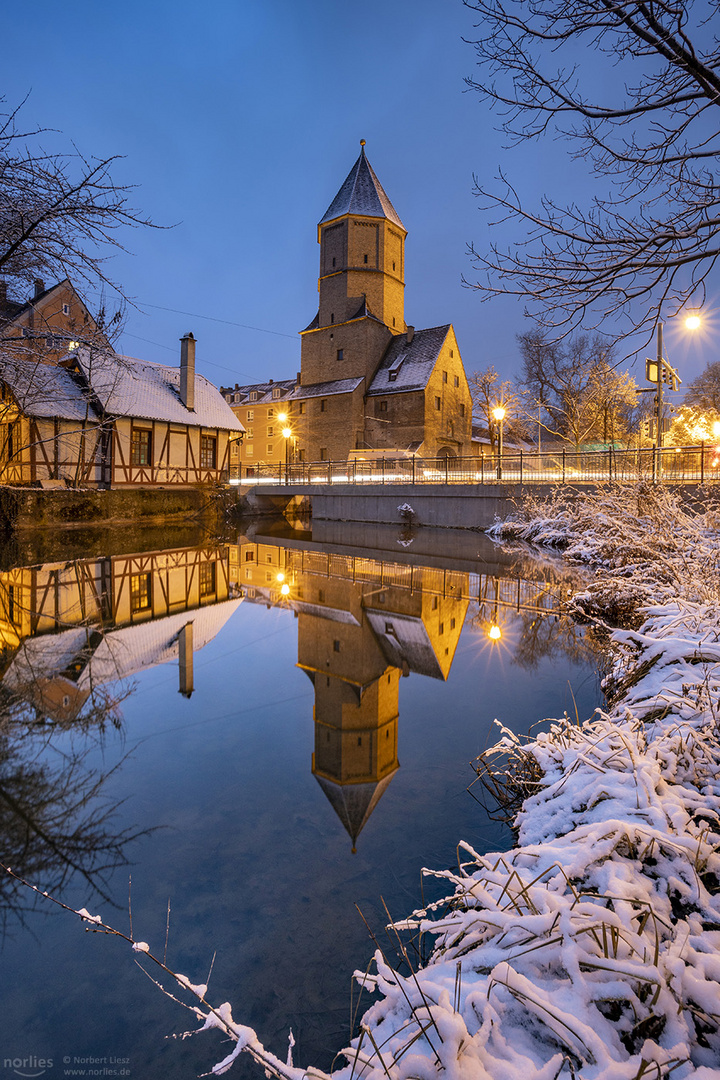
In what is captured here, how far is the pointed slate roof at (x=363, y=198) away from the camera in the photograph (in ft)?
147

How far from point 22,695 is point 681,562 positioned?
7.01 metres

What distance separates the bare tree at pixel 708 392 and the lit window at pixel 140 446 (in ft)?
128

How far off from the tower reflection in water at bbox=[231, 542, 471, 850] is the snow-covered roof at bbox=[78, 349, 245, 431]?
15.4 meters

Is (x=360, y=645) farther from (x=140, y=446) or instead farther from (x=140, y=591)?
(x=140, y=446)

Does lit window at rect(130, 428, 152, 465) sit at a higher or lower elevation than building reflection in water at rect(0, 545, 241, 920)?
higher

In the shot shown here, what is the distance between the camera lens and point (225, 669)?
556 centimetres

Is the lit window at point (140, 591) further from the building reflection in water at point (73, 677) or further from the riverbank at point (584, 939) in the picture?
the riverbank at point (584, 939)

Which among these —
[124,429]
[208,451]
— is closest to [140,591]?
[124,429]

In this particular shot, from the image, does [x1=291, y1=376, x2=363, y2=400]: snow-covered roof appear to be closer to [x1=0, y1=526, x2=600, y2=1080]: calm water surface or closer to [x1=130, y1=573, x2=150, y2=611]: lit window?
[x1=130, y1=573, x2=150, y2=611]: lit window

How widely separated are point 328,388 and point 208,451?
1836 centimetres

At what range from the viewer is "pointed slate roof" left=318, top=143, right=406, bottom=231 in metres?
44.9

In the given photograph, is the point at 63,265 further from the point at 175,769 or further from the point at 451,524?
the point at 451,524

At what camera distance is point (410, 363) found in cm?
4331

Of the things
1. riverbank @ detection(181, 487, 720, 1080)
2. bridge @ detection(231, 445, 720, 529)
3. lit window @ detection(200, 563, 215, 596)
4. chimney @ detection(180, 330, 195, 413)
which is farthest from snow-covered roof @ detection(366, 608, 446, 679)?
chimney @ detection(180, 330, 195, 413)
